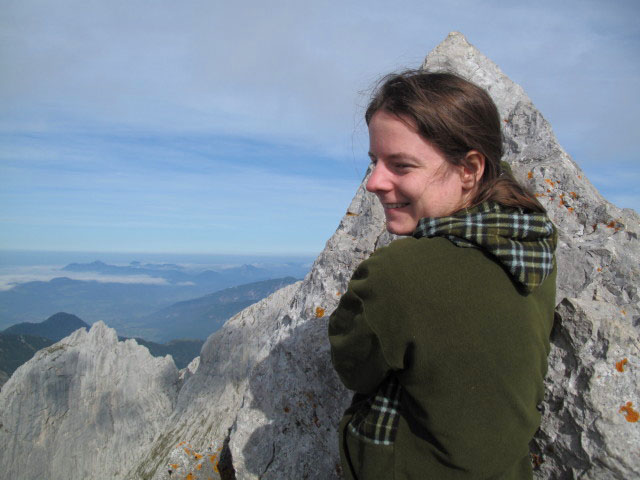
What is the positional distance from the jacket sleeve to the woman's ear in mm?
1159

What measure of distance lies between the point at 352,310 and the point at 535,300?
1.40 metres

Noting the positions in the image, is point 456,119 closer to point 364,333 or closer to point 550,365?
point 364,333

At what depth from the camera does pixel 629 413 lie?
368 cm

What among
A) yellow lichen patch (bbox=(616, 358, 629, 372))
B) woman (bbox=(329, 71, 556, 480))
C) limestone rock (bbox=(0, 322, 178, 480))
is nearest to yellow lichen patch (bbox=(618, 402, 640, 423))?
yellow lichen patch (bbox=(616, 358, 629, 372))

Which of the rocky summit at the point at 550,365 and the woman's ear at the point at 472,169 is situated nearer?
the woman's ear at the point at 472,169

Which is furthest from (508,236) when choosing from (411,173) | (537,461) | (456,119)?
(537,461)

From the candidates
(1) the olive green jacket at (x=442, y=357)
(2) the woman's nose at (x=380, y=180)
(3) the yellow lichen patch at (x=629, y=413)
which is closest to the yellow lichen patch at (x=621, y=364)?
(3) the yellow lichen patch at (x=629, y=413)

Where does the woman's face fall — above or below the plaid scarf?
above

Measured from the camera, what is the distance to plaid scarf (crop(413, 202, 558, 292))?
2.72 m

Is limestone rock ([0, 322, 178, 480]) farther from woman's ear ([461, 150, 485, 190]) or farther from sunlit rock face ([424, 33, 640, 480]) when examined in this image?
woman's ear ([461, 150, 485, 190])

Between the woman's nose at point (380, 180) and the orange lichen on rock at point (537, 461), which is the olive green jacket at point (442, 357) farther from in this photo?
the orange lichen on rock at point (537, 461)

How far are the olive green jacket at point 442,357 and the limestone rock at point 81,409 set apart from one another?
19.0 m

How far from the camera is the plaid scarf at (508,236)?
2.72 meters

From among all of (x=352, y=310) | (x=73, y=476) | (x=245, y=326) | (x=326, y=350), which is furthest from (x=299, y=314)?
(x=73, y=476)
